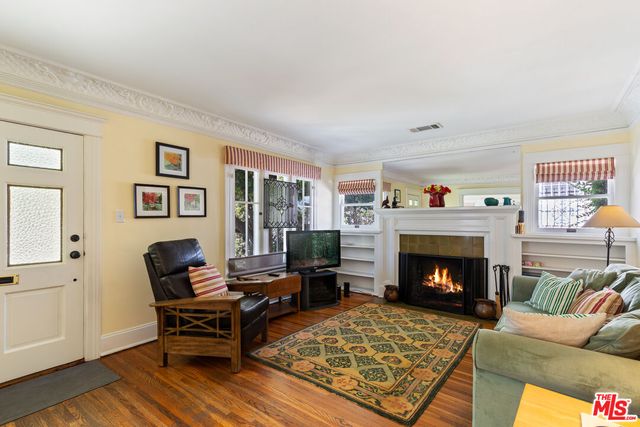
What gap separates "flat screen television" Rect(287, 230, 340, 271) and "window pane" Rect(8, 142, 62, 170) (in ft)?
8.78

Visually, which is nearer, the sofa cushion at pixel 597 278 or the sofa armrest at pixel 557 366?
the sofa armrest at pixel 557 366

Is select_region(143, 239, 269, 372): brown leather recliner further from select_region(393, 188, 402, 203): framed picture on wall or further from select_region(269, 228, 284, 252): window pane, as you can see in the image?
select_region(393, 188, 402, 203): framed picture on wall

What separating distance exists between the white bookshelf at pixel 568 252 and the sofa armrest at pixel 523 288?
1.03 meters

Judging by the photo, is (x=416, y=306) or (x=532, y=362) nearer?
(x=532, y=362)

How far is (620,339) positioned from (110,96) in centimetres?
405

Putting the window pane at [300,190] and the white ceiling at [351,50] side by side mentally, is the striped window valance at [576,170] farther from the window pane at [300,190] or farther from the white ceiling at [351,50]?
the window pane at [300,190]

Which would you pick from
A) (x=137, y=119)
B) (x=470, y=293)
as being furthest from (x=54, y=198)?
(x=470, y=293)

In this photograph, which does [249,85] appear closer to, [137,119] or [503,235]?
[137,119]

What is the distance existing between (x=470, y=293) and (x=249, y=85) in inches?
152

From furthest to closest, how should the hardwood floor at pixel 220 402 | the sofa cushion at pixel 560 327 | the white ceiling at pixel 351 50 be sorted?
1. the hardwood floor at pixel 220 402
2. the white ceiling at pixel 351 50
3. the sofa cushion at pixel 560 327

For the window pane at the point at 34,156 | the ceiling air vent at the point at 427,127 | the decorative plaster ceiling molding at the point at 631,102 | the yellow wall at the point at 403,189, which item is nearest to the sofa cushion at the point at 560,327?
the decorative plaster ceiling molding at the point at 631,102

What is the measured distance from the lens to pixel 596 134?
364 cm

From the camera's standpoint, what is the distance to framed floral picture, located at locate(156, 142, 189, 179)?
333 cm

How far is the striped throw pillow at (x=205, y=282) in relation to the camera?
292 centimetres
